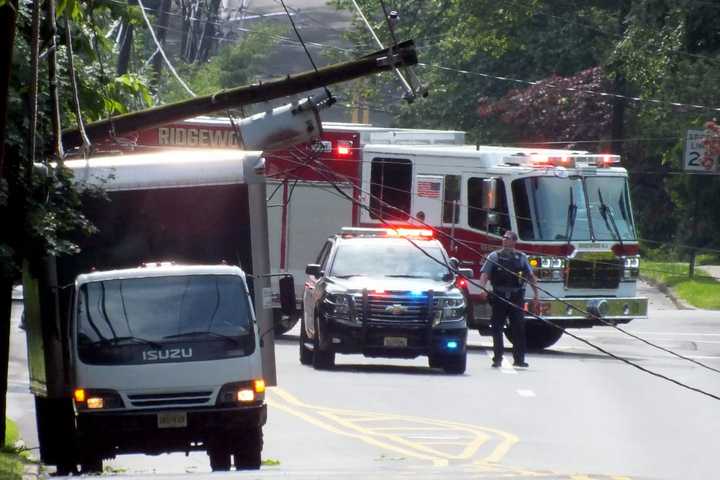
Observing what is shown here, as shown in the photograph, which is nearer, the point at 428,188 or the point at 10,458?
the point at 10,458

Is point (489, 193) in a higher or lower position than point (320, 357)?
higher

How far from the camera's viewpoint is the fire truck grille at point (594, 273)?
25688mm

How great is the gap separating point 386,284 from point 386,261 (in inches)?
32.9

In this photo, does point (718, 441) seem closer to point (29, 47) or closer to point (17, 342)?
point (29, 47)

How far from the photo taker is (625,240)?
26141 mm

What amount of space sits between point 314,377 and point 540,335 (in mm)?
6477

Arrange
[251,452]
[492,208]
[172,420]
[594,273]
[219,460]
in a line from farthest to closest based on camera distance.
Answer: [594,273]
[492,208]
[219,460]
[251,452]
[172,420]

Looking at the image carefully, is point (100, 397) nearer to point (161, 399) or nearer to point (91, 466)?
point (161, 399)

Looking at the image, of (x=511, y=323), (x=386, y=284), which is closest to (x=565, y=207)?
(x=511, y=323)

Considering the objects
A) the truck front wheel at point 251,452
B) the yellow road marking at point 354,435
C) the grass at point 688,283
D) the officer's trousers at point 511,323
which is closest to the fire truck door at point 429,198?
the officer's trousers at point 511,323

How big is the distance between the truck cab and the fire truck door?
1241 centimetres

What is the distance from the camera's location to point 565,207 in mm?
25891

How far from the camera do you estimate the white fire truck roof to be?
49.4 ft

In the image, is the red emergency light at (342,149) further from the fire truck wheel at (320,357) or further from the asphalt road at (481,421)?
the fire truck wheel at (320,357)
